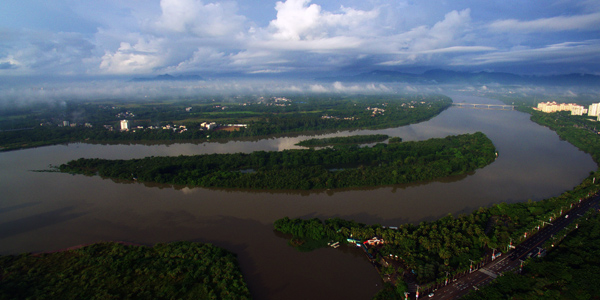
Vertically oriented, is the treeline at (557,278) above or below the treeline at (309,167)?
below

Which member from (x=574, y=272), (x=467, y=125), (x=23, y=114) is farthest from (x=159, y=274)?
(x=23, y=114)

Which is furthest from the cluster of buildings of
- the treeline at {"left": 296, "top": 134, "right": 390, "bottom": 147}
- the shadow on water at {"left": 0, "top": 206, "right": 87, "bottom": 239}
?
the shadow on water at {"left": 0, "top": 206, "right": 87, "bottom": 239}

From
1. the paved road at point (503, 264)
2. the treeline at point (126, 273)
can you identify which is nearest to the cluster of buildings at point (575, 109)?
the paved road at point (503, 264)

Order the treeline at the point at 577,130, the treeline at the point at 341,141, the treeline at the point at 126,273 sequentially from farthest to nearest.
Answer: the treeline at the point at 341,141, the treeline at the point at 577,130, the treeline at the point at 126,273

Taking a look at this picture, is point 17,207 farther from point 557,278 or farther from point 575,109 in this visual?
point 575,109

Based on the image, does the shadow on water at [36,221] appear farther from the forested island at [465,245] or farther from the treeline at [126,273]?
the forested island at [465,245]

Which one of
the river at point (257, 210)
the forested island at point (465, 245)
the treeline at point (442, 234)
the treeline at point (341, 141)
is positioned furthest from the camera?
the treeline at point (341, 141)

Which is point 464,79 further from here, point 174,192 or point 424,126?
point 174,192
